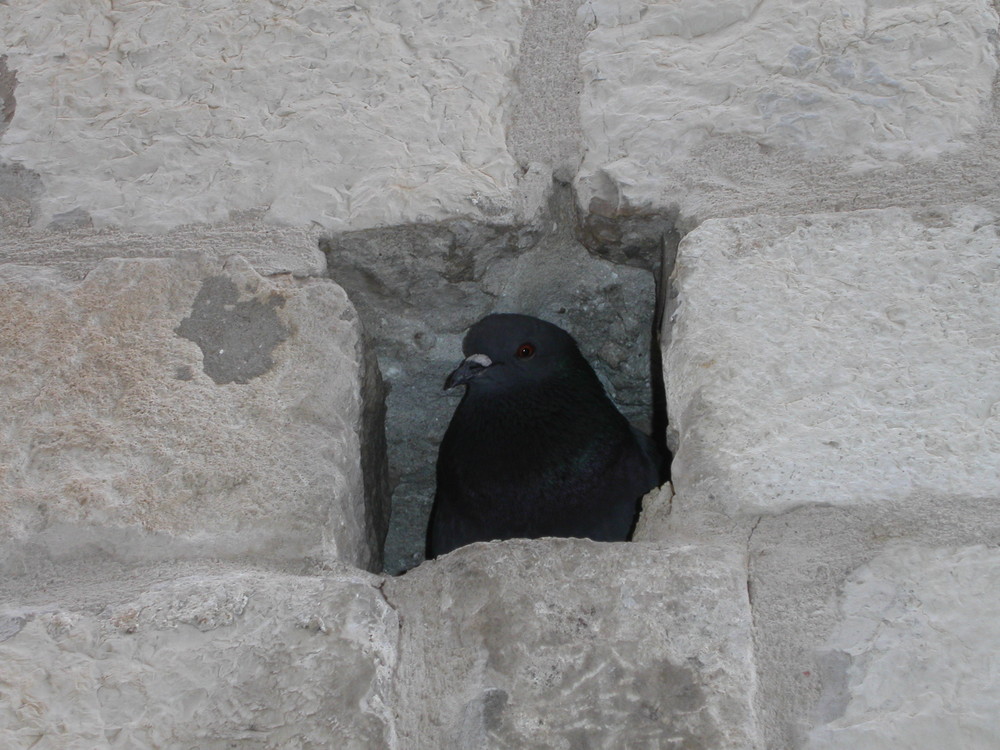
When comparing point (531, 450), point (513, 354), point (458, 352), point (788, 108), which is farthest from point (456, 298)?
point (788, 108)

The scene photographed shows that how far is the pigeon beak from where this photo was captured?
1955 mm

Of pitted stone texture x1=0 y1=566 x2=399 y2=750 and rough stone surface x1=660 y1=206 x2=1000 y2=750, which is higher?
rough stone surface x1=660 y1=206 x2=1000 y2=750

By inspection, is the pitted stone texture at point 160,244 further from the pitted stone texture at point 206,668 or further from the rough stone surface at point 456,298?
the pitted stone texture at point 206,668

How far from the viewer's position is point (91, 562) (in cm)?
124

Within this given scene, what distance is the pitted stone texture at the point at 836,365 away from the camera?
1.19 metres

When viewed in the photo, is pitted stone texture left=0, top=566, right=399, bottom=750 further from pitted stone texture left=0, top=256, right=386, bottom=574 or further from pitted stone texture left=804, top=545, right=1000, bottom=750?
pitted stone texture left=804, top=545, right=1000, bottom=750

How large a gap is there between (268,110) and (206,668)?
905 millimetres

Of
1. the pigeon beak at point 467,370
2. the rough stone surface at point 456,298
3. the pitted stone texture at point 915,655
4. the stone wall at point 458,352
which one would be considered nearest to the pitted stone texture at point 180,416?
the stone wall at point 458,352

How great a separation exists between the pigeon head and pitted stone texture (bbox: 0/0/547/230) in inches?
17.1

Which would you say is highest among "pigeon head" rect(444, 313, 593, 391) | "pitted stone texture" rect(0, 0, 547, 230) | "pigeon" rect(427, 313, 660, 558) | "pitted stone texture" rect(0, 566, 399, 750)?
"pitted stone texture" rect(0, 0, 547, 230)

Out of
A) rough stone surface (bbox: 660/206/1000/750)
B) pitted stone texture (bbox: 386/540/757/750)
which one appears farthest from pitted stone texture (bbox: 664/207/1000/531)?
pitted stone texture (bbox: 386/540/757/750)

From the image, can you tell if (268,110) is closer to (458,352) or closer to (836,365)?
(458,352)

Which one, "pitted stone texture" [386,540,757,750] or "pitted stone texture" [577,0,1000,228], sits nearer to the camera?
"pitted stone texture" [386,540,757,750]

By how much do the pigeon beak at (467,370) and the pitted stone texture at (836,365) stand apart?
0.63 meters
